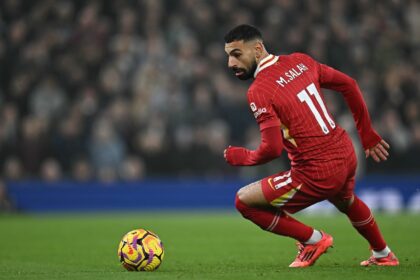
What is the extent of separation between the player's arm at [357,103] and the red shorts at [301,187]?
35cm

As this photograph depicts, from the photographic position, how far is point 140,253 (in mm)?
7227

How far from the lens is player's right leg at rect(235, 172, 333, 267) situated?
23.0 ft

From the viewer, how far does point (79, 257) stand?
8.94 m

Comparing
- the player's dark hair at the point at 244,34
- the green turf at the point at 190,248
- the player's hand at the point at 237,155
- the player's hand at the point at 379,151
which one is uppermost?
the player's dark hair at the point at 244,34

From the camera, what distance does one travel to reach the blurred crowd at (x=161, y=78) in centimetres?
1677

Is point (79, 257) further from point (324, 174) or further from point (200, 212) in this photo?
point (200, 212)

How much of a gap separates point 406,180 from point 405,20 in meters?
3.73

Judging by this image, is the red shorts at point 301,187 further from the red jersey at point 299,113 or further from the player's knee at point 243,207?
the player's knee at point 243,207

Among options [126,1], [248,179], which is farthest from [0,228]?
[126,1]

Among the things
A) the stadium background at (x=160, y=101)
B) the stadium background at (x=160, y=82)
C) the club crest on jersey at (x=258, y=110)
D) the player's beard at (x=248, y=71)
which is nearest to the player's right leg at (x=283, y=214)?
the club crest on jersey at (x=258, y=110)

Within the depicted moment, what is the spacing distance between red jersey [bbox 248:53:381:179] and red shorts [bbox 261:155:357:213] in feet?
0.20

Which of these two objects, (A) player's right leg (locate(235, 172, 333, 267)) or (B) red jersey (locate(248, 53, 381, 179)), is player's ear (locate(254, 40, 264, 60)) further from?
(A) player's right leg (locate(235, 172, 333, 267))

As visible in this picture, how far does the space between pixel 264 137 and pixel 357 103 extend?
1.08m

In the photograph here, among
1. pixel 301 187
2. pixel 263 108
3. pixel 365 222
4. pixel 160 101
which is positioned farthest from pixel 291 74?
pixel 160 101
